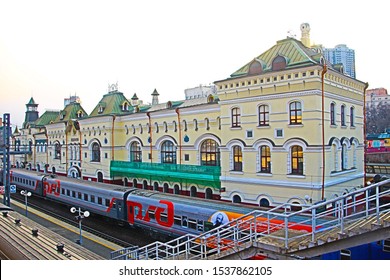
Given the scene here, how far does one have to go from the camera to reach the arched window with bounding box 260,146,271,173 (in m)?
11.6

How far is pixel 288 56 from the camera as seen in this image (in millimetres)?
11492

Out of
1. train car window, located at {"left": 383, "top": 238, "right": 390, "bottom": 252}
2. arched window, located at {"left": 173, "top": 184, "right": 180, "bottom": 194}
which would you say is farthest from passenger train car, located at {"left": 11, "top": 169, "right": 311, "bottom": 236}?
arched window, located at {"left": 173, "top": 184, "right": 180, "bottom": 194}

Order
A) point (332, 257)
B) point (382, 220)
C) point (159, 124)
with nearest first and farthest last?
point (382, 220) < point (332, 257) < point (159, 124)

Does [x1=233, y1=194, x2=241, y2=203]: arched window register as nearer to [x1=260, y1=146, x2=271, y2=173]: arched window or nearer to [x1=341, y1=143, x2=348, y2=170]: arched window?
[x1=260, y1=146, x2=271, y2=173]: arched window

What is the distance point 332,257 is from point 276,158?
4.98 m

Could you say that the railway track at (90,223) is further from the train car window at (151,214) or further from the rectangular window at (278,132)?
the rectangular window at (278,132)

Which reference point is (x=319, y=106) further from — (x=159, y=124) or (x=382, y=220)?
(x=159, y=124)

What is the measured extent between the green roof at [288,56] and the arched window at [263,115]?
1.28 m

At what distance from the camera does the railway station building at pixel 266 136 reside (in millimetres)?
10617

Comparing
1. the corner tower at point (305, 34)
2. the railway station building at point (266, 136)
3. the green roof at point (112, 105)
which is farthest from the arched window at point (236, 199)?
the green roof at point (112, 105)

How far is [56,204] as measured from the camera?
59.7 ft

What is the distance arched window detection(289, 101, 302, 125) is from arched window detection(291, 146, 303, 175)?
33.4 inches

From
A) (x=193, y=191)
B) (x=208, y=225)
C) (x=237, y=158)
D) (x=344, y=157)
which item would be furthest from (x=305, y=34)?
(x=208, y=225)
